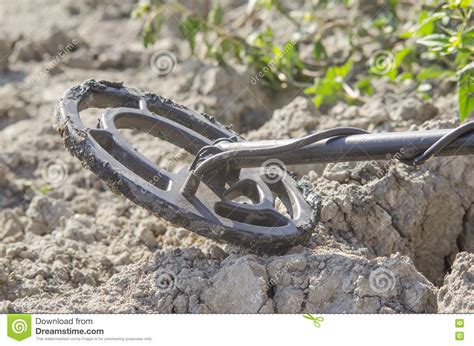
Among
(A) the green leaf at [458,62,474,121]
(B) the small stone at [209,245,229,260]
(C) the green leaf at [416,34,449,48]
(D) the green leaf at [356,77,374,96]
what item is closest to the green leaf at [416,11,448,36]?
(C) the green leaf at [416,34,449,48]

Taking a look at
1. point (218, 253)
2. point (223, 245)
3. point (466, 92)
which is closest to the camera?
point (218, 253)

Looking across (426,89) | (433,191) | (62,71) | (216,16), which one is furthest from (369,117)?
(62,71)

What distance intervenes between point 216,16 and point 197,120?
179 cm

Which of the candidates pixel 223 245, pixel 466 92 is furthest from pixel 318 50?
pixel 223 245

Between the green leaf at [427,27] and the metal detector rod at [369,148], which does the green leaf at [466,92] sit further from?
the metal detector rod at [369,148]

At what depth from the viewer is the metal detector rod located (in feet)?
9.73

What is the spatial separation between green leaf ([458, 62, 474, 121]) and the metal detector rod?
66 centimetres

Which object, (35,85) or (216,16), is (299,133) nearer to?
(216,16)

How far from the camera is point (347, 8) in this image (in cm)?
553

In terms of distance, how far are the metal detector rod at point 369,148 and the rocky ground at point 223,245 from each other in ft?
1.07

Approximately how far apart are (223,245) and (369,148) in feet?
2.33

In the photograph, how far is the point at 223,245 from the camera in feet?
11.1

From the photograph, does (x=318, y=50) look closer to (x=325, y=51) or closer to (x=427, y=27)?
(x=325, y=51)
